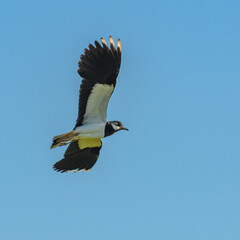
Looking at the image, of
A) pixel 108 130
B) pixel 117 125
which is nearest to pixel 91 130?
pixel 108 130

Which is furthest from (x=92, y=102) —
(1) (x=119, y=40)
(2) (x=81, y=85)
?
(1) (x=119, y=40)

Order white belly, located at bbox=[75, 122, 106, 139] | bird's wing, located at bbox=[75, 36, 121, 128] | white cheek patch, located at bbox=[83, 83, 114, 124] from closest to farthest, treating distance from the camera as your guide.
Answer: bird's wing, located at bbox=[75, 36, 121, 128] < white cheek patch, located at bbox=[83, 83, 114, 124] < white belly, located at bbox=[75, 122, 106, 139]

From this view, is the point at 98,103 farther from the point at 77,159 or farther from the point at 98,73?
the point at 77,159

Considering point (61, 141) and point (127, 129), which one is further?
point (127, 129)

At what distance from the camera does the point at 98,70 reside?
19.0m

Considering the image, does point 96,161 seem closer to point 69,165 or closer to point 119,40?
point 69,165

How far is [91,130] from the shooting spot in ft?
64.6

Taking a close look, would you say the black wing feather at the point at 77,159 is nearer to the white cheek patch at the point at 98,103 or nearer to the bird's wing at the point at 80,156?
the bird's wing at the point at 80,156

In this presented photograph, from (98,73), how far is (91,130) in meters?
1.85

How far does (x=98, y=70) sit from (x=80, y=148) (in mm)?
3189

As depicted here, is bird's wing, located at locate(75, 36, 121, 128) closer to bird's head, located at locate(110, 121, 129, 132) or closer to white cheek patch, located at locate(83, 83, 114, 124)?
white cheek patch, located at locate(83, 83, 114, 124)

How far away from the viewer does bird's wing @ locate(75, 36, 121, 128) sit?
742 inches

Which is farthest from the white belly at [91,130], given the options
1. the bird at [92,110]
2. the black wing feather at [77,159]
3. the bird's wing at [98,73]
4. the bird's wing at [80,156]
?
the black wing feather at [77,159]

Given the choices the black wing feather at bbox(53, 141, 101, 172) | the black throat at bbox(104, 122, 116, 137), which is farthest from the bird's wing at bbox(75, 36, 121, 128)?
the black wing feather at bbox(53, 141, 101, 172)
